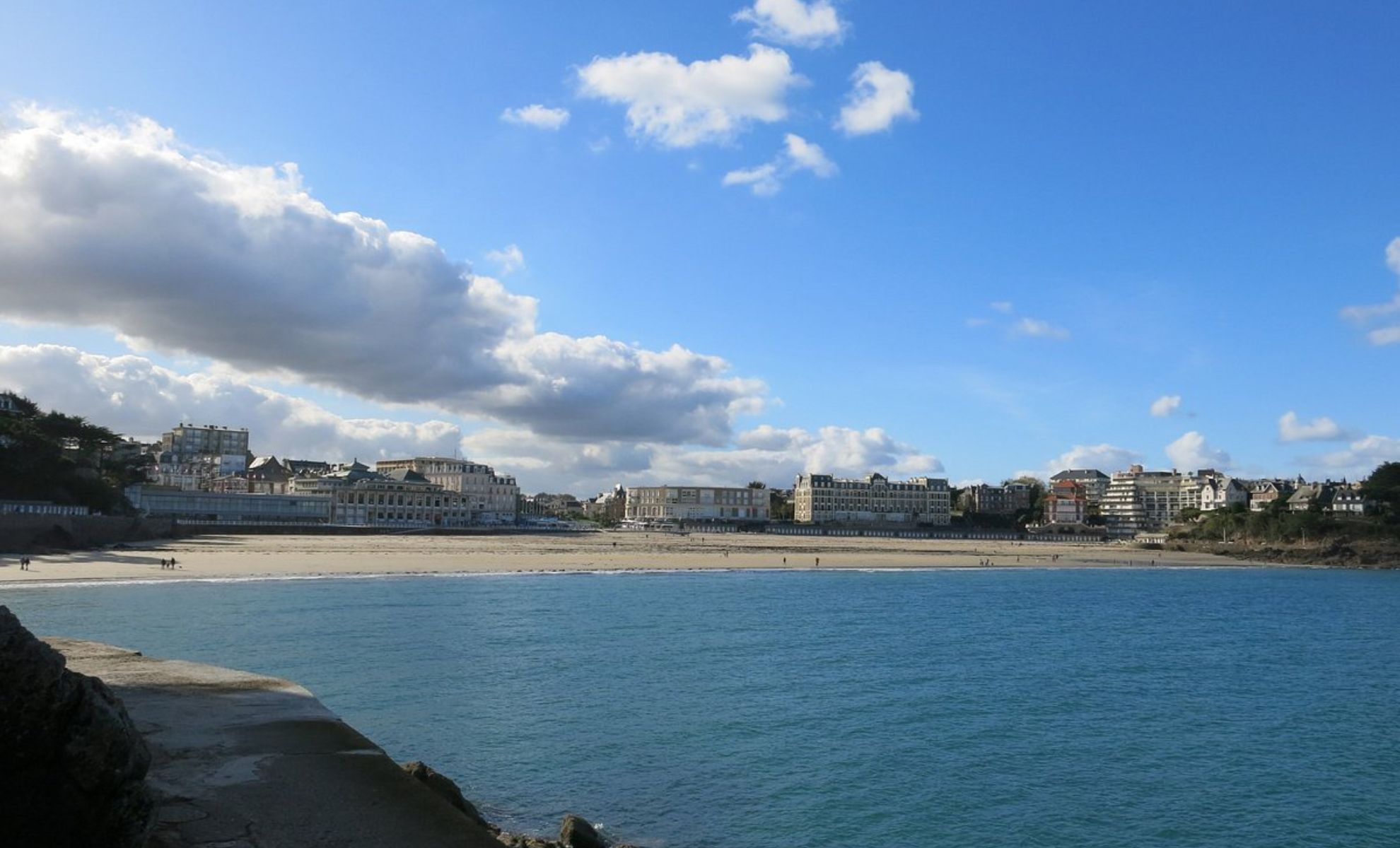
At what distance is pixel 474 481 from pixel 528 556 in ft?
362

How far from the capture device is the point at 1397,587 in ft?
243

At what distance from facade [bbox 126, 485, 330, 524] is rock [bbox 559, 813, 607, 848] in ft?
384

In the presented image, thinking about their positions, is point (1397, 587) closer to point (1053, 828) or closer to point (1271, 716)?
point (1271, 716)

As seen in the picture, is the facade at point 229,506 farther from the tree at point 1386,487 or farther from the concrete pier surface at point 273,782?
the tree at point 1386,487

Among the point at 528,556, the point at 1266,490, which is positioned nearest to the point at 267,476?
the point at 528,556

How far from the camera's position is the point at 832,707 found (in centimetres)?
2292

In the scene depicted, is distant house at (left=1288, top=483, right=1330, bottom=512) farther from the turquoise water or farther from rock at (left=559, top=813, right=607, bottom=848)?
rock at (left=559, top=813, right=607, bottom=848)

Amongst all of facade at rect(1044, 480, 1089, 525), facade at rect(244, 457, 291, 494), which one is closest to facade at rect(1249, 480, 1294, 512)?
facade at rect(1044, 480, 1089, 525)

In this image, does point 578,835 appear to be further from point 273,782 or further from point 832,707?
point 832,707

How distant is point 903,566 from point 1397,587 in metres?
39.0

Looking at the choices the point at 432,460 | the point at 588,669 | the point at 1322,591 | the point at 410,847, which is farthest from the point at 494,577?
the point at 432,460

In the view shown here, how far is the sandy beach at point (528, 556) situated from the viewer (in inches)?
2130

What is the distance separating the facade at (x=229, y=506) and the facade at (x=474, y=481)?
43045mm

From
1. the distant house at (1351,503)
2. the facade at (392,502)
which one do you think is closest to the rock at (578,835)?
the facade at (392,502)
